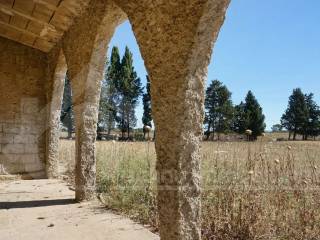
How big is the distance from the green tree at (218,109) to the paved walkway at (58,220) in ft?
96.4

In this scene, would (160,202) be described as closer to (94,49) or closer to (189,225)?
(189,225)

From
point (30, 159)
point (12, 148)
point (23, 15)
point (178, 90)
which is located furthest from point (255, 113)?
→ point (178, 90)

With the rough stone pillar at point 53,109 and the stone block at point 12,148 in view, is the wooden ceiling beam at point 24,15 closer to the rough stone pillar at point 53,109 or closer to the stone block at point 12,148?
the rough stone pillar at point 53,109

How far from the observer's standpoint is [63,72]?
7754 millimetres

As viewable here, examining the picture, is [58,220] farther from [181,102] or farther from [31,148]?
[31,148]

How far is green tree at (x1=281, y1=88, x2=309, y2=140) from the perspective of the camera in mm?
44031

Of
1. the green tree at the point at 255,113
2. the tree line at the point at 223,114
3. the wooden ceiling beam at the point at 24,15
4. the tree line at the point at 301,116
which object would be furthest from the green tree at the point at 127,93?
A: the wooden ceiling beam at the point at 24,15

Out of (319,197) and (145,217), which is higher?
(319,197)

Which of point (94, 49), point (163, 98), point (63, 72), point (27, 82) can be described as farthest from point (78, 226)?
point (27, 82)

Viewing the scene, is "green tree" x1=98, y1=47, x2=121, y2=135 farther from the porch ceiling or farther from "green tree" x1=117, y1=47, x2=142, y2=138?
the porch ceiling

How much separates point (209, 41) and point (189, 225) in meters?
1.50

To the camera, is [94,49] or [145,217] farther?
[94,49]

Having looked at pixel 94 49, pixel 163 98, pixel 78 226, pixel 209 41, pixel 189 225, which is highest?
pixel 94 49

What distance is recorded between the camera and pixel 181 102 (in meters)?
2.74
